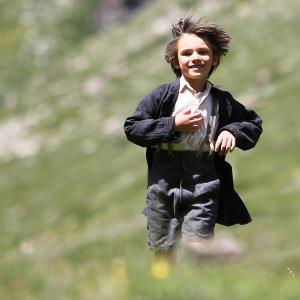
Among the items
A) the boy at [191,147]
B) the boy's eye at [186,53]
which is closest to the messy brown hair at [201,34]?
the boy at [191,147]

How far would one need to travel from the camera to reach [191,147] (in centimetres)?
932

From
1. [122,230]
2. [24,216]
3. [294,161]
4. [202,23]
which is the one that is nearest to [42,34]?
[24,216]

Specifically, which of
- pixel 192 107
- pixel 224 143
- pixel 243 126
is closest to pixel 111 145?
pixel 192 107

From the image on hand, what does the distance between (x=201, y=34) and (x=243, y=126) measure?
1096 mm

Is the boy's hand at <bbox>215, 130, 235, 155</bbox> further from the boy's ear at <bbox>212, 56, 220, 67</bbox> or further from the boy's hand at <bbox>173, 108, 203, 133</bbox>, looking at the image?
the boy's ear at <bbox>212, 56, 220, 67</bbox>

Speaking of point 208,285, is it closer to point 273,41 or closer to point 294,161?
point 294,161

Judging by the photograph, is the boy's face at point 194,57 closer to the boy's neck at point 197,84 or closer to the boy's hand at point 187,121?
the boy's neck at point 197,84

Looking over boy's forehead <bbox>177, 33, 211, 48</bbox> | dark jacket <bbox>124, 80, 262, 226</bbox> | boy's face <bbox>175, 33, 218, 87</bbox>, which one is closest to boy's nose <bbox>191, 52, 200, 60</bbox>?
boy's face <bbox>175, 33, 218, 87</bbox>

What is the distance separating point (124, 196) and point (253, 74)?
25792 mm

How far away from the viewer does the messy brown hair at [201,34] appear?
933 cm

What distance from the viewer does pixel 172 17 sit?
110750mm

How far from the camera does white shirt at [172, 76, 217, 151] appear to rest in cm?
928

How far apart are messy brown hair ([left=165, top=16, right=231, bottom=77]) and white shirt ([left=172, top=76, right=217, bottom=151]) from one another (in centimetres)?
36

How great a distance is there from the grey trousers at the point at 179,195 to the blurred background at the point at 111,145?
1.22m
